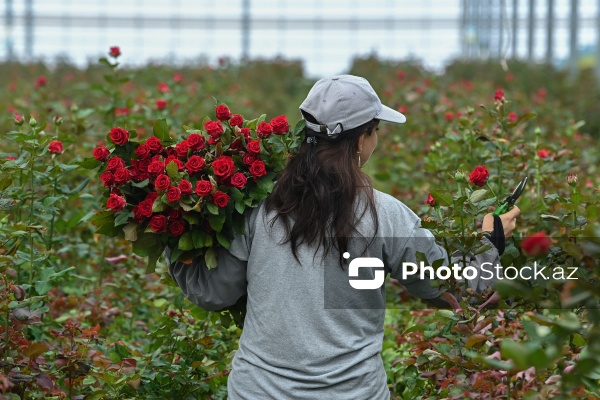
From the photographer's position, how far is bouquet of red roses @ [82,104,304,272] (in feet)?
8.24

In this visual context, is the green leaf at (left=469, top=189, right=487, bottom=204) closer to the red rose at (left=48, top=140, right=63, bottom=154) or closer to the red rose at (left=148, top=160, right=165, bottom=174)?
the red rose at (left=148, top=160, right=165, bottom=174)

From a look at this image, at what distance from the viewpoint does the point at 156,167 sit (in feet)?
8.38

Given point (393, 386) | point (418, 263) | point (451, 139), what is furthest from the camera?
point (451, 139)

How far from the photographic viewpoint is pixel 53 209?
135 inches

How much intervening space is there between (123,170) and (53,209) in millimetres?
1003

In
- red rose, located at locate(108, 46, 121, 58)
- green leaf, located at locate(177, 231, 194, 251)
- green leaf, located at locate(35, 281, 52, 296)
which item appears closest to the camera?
green leaf, located at locate(177, 231, 194, 251)

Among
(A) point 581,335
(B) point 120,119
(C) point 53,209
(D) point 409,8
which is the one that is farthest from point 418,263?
(D) point 409,8

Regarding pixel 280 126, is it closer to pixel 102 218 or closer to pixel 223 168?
pixel 223 168

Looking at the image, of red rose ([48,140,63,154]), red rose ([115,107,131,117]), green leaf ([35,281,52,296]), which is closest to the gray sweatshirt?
green leaf ([35,281,52,296])

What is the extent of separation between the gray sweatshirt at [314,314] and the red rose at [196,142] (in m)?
0.27

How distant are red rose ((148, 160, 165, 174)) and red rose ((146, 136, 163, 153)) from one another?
95mm

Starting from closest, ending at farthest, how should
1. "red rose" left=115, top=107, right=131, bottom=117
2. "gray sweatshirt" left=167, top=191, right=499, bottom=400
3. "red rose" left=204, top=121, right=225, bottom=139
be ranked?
"gray sweatshirt" left=167, top=191, right=499, bottom=400
"red rose" left=204, top=121, right=225, bottom=139
"red rose" left=115, top=107, right=131, bottom=117

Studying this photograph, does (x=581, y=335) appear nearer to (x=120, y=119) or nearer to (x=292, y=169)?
(x=292, y=169)

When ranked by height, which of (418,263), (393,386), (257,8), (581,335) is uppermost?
(257,8)
